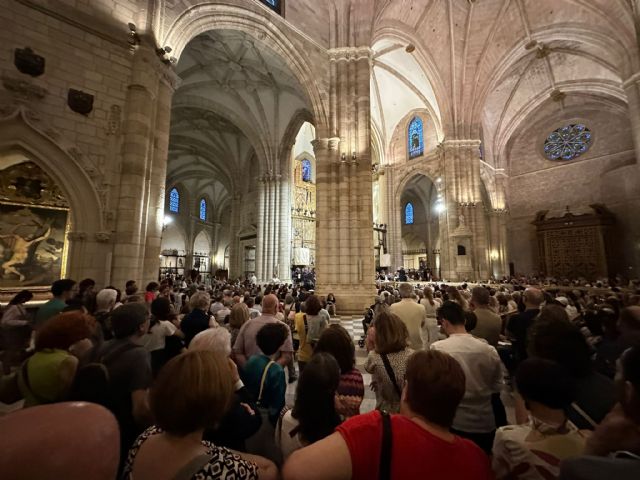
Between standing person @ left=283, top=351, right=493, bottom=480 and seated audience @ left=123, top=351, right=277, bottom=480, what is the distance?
0.26m

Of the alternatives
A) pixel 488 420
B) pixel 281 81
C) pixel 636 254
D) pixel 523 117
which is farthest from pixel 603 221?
pixel 488 420

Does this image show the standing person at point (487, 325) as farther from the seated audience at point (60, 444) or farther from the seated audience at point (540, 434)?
the seated audience at point (60, 444)

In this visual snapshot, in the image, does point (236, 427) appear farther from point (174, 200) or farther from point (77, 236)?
point (174, 200)

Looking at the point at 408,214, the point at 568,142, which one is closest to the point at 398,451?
the point at 568,142

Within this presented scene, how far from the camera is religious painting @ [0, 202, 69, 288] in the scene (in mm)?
5887

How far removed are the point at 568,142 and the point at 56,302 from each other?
32067 mm

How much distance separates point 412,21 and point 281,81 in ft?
27.2

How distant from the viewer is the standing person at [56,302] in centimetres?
378

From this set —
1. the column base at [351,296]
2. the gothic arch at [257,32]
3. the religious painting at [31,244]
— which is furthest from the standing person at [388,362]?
the gothic arch at [257,32]

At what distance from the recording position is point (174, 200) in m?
31.9

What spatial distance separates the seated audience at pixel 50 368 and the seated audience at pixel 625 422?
8.04ft

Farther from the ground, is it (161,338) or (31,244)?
(31,244)

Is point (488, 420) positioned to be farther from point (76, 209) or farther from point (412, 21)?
point (412, 21)

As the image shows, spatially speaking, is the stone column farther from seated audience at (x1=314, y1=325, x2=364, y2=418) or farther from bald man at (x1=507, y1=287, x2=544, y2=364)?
bald man at (x1=507, y1=287, x2=544, y2=364)
